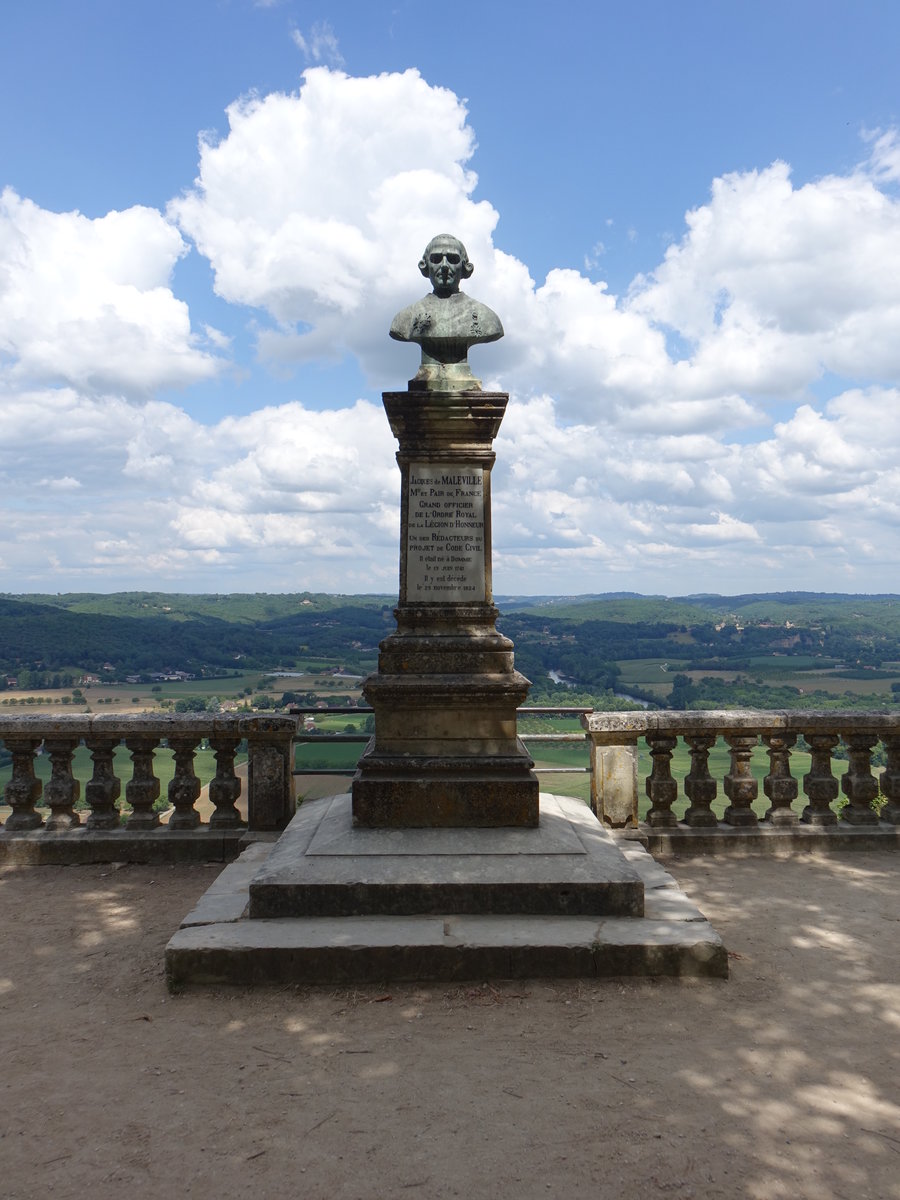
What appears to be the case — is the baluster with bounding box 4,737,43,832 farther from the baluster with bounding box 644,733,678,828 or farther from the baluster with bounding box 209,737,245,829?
the baluster with bounding box 644,733,678,828

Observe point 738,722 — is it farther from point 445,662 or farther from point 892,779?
point 445,662

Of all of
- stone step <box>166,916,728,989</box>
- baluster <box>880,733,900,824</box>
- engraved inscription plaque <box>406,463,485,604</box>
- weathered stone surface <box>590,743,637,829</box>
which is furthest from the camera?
baluster <box>880,733,900,824</box>

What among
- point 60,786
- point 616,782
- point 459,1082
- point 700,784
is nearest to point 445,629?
Answer: point 616,782

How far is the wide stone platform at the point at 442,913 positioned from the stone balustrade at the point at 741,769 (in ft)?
3.27

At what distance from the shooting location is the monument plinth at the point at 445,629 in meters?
5.36

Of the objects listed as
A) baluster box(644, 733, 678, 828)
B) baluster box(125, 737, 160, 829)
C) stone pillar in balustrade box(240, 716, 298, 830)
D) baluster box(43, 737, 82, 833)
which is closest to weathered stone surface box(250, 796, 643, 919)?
stone pillar in balustrade box(240, 716, 298, 830)

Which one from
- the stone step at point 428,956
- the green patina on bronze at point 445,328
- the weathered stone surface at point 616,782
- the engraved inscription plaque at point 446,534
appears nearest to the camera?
the stone step at point 428,956

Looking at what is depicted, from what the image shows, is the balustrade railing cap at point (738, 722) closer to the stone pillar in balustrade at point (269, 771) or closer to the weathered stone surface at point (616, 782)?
the weathered stone surface at point (616, 782)

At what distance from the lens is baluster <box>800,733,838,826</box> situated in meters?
6.57

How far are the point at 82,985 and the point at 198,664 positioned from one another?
21.9 m

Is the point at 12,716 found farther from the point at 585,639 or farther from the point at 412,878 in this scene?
the point at 585,639

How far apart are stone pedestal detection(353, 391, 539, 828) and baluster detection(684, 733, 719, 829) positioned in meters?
1.79

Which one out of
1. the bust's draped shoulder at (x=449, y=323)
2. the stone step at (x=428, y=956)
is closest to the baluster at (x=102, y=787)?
the stone step at (x=428, y=956)

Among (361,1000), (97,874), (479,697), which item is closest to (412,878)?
(361,1000)
